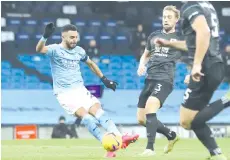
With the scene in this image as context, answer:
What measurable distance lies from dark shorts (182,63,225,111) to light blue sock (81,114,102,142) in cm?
247

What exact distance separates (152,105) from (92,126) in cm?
134

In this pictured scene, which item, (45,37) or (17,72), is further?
(17,72)

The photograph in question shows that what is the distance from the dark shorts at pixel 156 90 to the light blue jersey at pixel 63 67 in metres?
1.23

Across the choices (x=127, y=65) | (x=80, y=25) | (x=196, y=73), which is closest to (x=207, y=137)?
(x=196, y=73)

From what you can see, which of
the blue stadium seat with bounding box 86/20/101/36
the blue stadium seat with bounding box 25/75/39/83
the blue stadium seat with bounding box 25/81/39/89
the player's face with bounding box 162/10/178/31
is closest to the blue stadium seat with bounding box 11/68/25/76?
the blue stadium seat with bounding box 25/75/39/83

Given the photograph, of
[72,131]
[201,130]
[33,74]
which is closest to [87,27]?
[33,74]

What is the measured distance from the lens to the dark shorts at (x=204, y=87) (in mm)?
8234

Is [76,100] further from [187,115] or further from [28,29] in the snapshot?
[28,29]

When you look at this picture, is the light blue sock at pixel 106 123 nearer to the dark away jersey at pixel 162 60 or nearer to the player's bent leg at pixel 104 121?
the player's bent leg at pixel 104 121

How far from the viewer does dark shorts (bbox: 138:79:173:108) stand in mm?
11762

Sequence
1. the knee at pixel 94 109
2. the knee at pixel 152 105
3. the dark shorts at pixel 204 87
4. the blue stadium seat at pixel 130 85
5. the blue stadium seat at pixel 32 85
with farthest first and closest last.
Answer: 1. the blue stadium seat at pixel 130 85
2. the blue stadium seat at pixel 32 85
3. the knee at pixel 152 105
4. the knee at pixel 94 109
5. the dark shorts at pixel 204 87

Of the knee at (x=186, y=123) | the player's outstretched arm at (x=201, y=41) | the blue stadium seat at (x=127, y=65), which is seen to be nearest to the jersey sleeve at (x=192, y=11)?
the player's outstretched arm at (x=201, y=41)

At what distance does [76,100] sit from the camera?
1126 centimetres

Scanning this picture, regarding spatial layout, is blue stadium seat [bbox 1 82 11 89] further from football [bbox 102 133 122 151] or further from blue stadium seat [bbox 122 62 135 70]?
football [bbox 102 133 122 151]
